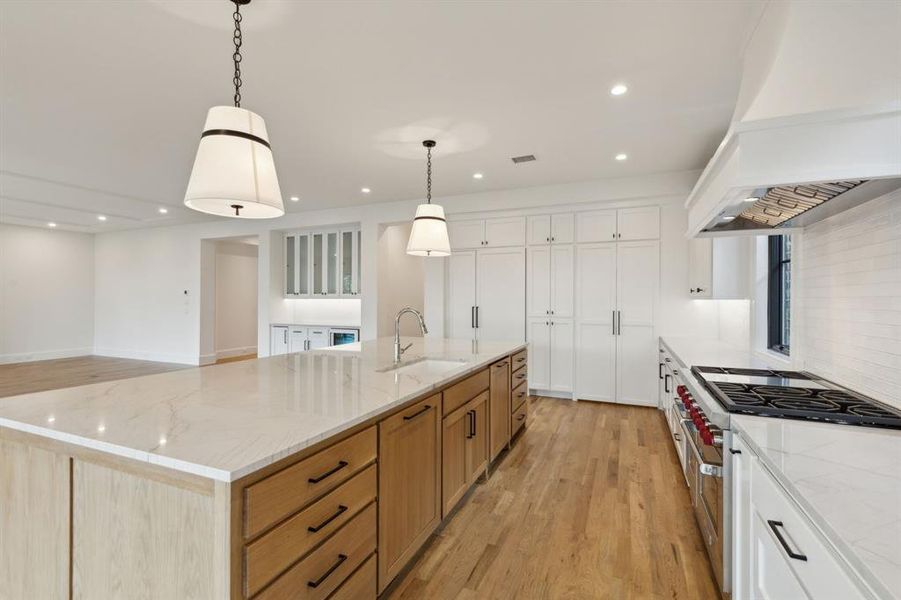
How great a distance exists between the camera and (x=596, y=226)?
16.4 feet

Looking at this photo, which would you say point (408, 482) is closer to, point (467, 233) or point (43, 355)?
point (467, 233)

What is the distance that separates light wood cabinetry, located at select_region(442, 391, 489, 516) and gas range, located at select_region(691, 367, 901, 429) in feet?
4.00

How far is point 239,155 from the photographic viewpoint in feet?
5.43

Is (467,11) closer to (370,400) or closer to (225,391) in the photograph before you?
(370,400)

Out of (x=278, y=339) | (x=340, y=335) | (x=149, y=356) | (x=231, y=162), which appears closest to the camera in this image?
(x=231, y=162)

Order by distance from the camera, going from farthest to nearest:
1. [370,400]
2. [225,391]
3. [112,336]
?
[112,336] → [225,391] → [370,400]

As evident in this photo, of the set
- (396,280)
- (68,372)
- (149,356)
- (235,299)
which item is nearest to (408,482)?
(396,280)

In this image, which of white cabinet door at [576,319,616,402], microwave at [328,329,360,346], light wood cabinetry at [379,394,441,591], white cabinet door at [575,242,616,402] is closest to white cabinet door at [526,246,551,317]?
white cabinet door at [575,242,616,402]

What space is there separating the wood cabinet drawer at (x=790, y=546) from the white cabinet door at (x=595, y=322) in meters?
3.77

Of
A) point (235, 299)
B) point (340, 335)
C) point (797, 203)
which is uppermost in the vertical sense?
point (797, 203)

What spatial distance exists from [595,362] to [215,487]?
4667 millimetres

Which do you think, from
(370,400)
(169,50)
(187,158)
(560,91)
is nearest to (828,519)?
(370,400)

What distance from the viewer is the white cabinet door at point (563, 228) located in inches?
202

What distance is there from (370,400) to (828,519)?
1.29 meters
